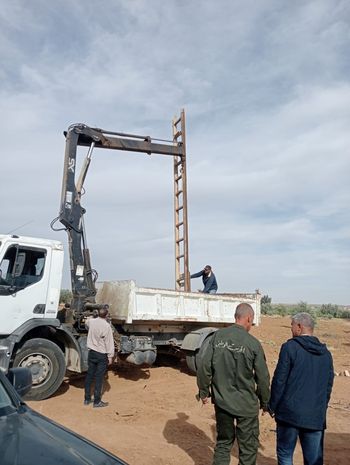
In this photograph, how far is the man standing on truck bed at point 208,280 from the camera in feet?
34.3

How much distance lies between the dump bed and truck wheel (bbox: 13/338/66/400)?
5.23 feet

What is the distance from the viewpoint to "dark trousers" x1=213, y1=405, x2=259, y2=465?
353 centimetres

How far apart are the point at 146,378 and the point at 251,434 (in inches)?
245

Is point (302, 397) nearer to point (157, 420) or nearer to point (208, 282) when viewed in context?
point (157, 420)

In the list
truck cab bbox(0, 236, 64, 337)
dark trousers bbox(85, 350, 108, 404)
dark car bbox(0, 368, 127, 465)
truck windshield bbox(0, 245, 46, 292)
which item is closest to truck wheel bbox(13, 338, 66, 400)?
truck cab bbox(0, 236, 64, 337)

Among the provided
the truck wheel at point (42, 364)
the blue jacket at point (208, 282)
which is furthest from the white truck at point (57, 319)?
the blue jacket at point (208, 282)

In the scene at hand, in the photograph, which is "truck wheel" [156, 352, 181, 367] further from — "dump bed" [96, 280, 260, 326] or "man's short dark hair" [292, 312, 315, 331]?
"man's short dark hair" [292, 312, 315, 331]

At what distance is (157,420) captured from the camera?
6324 millimetres

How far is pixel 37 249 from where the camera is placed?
734 cm

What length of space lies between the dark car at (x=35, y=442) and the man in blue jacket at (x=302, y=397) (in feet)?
5.25

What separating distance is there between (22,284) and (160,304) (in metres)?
2.94

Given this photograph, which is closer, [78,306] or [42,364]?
[42,364]

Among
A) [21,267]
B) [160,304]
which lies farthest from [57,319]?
[160,304]

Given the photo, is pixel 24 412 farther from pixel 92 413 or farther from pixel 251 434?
pixel 92 413
